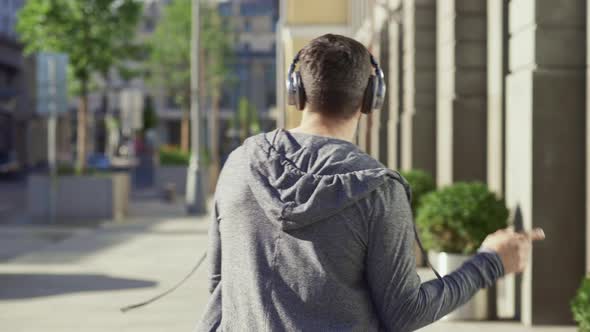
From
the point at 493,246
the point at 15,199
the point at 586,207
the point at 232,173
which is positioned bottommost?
the point at 15,199

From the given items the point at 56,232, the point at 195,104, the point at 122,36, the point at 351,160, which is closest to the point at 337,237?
the point at 351,160

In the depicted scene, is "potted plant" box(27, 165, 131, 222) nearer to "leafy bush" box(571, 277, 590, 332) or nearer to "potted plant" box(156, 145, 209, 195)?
"potted plant" box(156, 145, 209, 195)

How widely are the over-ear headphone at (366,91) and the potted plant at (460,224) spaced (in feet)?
21.7

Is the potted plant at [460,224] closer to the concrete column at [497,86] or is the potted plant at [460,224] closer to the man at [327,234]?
the concrete column at [497,86]

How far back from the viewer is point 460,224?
9.58m

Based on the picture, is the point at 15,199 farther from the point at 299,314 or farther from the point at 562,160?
the point at 299,314

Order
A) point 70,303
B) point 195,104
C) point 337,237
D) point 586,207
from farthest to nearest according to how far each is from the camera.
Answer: point 195,104 → point 70,303 → point 586,207 → point 337,237

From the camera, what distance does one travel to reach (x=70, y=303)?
11039mm

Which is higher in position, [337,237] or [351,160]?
[351,160]

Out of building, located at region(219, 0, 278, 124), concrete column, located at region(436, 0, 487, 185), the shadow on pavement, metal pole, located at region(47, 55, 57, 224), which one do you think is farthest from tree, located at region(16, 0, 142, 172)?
building, located at region(219, 0, 278, 124)

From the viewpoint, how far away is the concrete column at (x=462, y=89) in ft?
43.9

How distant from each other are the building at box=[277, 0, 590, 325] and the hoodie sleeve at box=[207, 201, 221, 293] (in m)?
6.55

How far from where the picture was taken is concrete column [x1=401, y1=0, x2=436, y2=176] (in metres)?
17.1

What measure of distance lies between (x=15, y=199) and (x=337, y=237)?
33.5m
